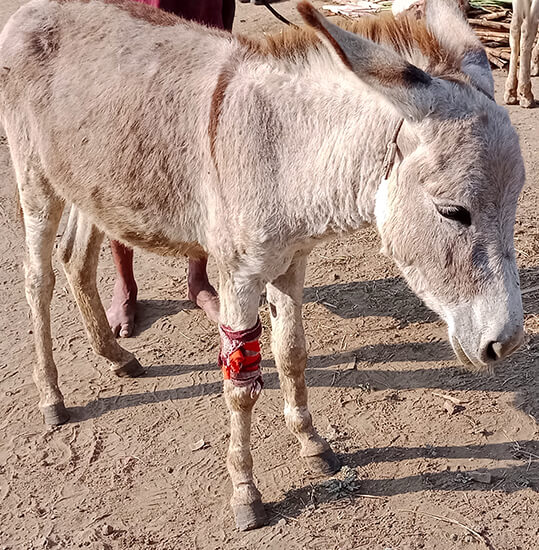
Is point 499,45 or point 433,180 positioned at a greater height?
point 433,180

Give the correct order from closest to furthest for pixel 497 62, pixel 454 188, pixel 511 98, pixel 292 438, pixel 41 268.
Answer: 1. pixel 454 188
2. pixel 292 438
3. pixel 41 268
4. pixel 511 98
5. pixel 497 62

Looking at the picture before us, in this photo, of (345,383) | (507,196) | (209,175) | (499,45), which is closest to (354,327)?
(345,383)

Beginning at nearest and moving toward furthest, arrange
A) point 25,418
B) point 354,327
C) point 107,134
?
point 107,134
point 25,418
point 354,327

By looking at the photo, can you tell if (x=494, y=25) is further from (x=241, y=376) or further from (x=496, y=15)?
(x=241, y=376)

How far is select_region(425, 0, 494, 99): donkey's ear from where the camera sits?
2.30 m

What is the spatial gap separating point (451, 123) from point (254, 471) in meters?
1.92

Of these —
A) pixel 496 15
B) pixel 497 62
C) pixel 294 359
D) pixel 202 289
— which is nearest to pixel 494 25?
pixel 496 15

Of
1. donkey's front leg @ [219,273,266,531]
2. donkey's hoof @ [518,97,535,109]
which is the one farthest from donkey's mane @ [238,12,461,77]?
donkey's hoof @ [518,97,535,109]

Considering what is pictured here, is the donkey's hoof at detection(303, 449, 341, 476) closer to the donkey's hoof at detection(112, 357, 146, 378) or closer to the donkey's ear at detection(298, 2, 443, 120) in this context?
the donkey's hoof at detection(112, 357, 146, 378)

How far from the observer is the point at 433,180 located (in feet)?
7.01

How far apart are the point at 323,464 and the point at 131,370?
128 centimetres

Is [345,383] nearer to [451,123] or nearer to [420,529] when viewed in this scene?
[420,529]

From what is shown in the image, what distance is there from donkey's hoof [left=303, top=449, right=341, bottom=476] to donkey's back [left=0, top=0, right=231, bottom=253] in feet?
3.80

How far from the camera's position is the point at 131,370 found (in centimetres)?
397
